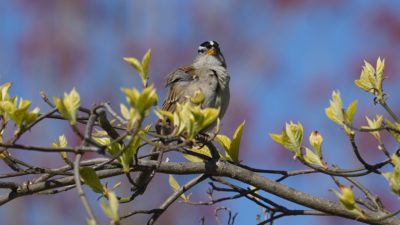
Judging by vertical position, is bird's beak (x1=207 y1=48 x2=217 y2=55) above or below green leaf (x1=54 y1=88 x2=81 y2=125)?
above

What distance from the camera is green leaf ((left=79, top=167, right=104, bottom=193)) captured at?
6.34 ft

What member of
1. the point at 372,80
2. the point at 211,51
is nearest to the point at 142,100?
the point at 372,80

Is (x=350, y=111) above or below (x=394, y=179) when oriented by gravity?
above

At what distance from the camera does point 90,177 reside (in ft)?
6.38

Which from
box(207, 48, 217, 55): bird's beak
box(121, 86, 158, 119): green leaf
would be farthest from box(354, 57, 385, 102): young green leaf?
box(207, 48, 217, 55): bird's beak

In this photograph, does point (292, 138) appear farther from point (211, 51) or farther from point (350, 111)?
point (211, 51)

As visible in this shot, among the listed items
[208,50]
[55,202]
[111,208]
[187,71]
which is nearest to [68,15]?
[55,202]

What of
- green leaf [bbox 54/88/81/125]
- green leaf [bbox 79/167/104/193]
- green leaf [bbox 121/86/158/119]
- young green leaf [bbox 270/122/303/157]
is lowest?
green leaf [bbox 79/167/104/193]

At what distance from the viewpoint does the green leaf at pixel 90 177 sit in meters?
1.93

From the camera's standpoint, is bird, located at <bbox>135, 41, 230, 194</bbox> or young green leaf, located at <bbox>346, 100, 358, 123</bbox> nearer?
young green leaf, located at <bbox>346, 100, 358, 123</bbox>

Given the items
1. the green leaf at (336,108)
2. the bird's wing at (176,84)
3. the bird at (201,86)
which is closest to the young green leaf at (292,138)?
the green leaf at (336,108)

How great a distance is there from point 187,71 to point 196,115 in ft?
8.37

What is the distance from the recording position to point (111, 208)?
1612mm

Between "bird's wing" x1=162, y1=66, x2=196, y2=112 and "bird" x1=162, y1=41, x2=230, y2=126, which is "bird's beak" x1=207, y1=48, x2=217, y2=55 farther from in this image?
"bird's wing" x1=162, y1=66, x2=196, y2=112
